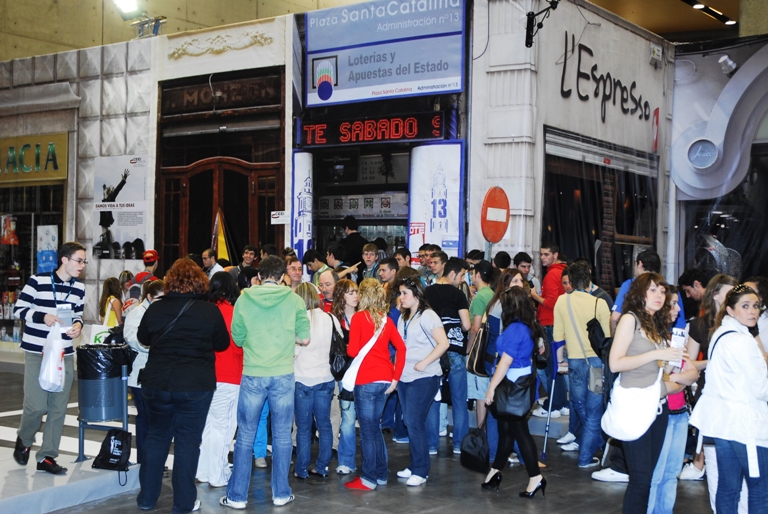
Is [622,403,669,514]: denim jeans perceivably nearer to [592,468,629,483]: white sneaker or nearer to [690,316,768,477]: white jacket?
[690,316,768,477]: white jacket

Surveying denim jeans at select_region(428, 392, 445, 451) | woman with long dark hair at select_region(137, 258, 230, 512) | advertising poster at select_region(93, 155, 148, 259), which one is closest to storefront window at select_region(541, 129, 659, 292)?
denim jeans at select_region(428, 392, 445, 451)

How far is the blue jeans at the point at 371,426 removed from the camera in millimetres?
7000

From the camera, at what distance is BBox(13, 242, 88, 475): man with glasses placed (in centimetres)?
698

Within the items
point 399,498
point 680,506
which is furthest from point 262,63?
point 680,506

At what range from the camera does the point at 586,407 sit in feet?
26.1

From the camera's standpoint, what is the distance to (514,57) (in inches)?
460

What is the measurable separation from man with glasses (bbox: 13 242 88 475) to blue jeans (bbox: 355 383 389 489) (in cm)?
235

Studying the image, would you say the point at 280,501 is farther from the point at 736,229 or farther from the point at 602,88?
the point at 736,229

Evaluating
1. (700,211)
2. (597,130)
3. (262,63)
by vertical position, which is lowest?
(700,211)

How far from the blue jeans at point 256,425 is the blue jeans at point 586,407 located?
280 cm

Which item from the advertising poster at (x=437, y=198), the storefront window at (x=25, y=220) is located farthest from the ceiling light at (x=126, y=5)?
the advertising poster at (x=437, y=198)

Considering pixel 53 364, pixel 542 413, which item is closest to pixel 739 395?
pixel 542 413

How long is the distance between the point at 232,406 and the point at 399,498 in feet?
5.13

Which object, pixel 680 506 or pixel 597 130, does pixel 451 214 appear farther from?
pixel 680 506
